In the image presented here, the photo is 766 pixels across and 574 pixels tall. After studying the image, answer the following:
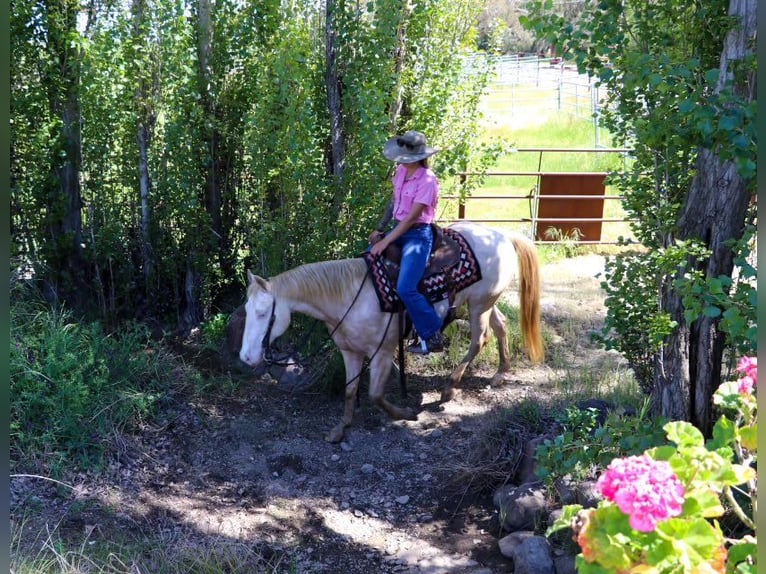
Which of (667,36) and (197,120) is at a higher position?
(667,36)

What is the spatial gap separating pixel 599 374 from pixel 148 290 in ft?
14.8

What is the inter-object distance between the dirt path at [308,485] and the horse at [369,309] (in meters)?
0.25

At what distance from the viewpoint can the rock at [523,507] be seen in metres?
4.91

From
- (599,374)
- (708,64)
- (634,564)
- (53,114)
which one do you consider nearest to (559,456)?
(634,564)

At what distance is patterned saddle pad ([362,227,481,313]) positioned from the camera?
612 cm

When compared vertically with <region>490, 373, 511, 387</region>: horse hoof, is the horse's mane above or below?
above

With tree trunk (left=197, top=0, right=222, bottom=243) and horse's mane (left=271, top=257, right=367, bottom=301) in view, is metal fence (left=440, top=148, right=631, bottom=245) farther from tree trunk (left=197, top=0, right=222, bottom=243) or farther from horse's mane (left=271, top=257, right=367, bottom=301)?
horse's mane (left=271, top=257, right=367, bottom=301)

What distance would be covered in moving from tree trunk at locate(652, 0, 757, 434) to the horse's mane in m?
2.25

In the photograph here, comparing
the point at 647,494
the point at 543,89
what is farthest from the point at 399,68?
the point at 543,89

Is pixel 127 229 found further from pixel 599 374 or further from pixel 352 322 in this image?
pixel 599 374

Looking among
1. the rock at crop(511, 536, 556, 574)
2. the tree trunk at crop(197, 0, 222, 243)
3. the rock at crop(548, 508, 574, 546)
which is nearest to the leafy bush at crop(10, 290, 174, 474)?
the tree trunk at crop(197, 0, 222, 243)

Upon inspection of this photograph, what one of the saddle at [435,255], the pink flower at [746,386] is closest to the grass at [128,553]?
the saddle at [435,255]

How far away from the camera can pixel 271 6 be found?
7.45 meters

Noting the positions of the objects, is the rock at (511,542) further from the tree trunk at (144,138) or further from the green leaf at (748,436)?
the tree trunk at (144,138)
